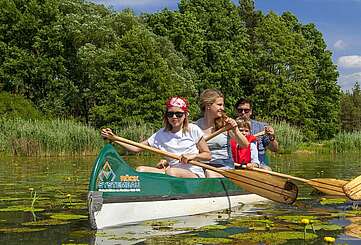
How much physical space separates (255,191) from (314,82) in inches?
1533

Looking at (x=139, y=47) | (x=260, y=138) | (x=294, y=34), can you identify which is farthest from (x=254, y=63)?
(x=260, y=138)

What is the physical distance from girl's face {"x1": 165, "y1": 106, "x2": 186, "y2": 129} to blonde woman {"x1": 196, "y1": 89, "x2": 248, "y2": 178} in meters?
0.53

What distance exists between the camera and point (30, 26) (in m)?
37.0

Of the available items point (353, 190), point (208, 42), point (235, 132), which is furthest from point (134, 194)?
point (208, 42)

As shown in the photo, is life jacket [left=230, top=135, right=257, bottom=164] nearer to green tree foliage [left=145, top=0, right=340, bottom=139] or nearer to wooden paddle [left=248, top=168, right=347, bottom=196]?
wooden paddle [left=248, top=168, right=347, bottom=196]

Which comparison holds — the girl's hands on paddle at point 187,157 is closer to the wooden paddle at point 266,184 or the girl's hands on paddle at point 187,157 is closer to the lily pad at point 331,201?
the wooden paddle at point 266,184

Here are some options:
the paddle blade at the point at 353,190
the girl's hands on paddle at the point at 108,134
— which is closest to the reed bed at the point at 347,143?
the paddle blade at the point at 353,190

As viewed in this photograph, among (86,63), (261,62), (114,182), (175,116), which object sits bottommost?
(114,182)

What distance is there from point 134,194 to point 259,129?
11.3 feet

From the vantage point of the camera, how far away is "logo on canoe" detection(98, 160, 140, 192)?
19.0 feet

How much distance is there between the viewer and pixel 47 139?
68.7ft

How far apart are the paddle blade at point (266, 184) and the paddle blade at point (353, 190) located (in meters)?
0.59

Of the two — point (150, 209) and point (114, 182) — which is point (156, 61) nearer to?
point (150, 209)

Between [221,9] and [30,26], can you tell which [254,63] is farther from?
[30,26]
